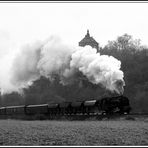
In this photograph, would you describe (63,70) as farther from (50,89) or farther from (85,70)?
(50,89)

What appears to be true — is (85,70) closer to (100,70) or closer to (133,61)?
(100,70)

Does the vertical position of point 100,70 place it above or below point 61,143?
above

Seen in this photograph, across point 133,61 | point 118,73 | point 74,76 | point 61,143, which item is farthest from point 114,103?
point 133,61

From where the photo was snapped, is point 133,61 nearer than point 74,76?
No

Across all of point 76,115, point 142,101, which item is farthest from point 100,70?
point 142,101

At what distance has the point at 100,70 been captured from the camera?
39.2 metres

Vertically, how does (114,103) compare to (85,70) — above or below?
below

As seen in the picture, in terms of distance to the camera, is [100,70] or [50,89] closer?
[100,70]

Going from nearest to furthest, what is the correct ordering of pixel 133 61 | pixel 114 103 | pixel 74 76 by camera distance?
pixel 114 103
pixel 74 76
pixel 133 61

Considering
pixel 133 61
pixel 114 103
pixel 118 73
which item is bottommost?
pixel 114 103

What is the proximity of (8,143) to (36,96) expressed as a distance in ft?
209

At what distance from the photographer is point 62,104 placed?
43375mm

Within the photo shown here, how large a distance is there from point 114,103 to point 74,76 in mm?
10937

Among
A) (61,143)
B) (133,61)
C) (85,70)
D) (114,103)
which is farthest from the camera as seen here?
(133,61)
